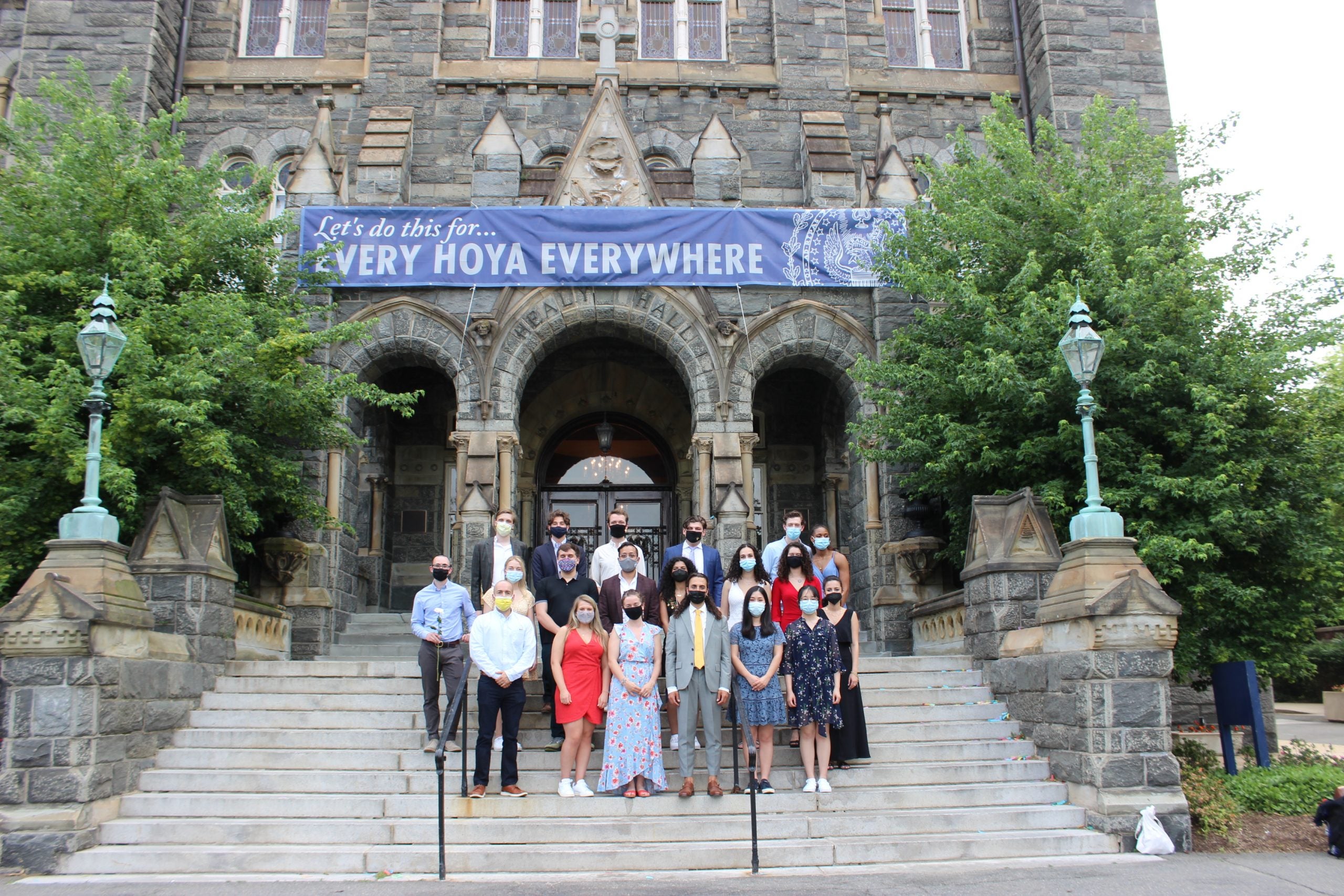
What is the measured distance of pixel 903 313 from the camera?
45.5ft

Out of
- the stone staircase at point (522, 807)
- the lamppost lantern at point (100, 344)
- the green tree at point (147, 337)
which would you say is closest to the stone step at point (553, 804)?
the stone staircase at point (522, 807)

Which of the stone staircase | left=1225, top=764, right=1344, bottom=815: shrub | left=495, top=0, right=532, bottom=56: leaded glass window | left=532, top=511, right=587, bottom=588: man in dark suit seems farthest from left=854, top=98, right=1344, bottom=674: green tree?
left=495, top=0, right=532, bottom=56: leaded glass window

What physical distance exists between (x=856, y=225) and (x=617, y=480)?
5.73m

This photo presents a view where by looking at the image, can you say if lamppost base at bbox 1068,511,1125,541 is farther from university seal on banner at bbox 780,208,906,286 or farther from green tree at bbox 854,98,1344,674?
university seal on banner at bbox 780,208,906,286

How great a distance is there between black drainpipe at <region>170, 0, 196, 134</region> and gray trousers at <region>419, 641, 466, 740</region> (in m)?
11.9

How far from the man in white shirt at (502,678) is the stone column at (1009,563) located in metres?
4.56

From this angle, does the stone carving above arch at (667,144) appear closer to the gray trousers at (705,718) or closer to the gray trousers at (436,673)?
the gray trousers at (436,673)

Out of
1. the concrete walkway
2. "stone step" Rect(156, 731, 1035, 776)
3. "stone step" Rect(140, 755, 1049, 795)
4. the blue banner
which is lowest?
the concrete walkway

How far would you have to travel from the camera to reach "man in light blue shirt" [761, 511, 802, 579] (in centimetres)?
870

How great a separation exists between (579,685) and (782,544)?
2.42 meters

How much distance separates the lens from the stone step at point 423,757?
27.5ft

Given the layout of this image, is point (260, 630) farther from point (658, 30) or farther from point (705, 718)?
point (658, 30)

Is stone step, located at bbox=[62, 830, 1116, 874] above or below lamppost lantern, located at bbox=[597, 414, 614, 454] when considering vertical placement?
below

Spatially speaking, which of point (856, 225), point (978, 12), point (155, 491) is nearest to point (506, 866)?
point (155, 491)
